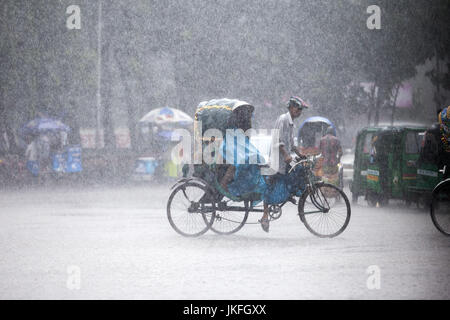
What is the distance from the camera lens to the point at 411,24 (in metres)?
28.2

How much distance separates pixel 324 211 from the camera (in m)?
10.4

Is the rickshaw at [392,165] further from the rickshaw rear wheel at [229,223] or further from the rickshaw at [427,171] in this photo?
the rickshaw rear wheel at [229,223]

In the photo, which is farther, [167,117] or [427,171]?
[167,117]

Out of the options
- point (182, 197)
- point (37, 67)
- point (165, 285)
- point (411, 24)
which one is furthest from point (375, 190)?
point (37, 67)

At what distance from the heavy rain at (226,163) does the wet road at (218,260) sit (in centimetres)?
3

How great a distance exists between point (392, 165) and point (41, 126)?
17.4 m

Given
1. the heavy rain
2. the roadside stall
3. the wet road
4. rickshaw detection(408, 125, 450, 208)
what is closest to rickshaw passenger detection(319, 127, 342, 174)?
the heavy rain

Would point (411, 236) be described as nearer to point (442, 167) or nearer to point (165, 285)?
point (442, 167)

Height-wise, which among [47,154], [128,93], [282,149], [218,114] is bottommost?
[47,154]

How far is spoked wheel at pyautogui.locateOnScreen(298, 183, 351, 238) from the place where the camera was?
10344 mm

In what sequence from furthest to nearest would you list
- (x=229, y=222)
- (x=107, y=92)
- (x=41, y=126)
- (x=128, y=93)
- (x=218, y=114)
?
1. (x=128, y=93)
2. (x=107, y=92)
3. (x=41, y=126)
4. (x=229, y=222)
5. (x=218, y=114)

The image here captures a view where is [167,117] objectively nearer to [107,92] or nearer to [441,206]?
[107,92]

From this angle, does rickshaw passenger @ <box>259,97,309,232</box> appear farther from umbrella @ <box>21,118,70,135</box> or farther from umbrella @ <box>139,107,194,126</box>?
umbrella @ <box>139,107,194,126</box>

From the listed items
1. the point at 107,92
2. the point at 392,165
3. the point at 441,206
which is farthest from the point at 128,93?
the point at 441,206
